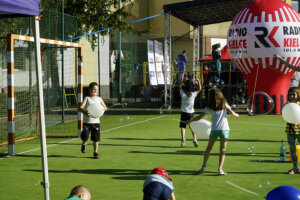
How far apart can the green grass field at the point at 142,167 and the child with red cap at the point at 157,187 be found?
1.62 meters

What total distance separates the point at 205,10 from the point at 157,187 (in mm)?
20427

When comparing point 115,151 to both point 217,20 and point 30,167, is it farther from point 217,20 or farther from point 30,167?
point 217,20

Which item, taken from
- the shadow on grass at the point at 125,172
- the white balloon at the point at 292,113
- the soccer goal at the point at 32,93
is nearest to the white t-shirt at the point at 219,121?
the shadow on grass at the point at 125,172

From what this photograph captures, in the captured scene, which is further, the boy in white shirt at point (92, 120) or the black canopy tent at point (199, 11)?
the black canopy tent at point (199, 11)

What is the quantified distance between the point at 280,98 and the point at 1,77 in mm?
12500

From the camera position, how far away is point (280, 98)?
21109mm

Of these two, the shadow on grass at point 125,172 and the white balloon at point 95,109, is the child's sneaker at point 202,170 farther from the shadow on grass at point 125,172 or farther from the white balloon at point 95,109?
the white balloon at point 95,109

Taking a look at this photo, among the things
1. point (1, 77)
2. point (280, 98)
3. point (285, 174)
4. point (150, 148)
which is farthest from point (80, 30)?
point (285, 174)

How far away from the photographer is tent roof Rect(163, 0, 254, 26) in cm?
2283

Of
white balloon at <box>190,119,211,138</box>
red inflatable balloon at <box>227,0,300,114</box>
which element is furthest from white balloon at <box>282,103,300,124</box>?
red inflatable balloon at <box>227,0,300,114</box>

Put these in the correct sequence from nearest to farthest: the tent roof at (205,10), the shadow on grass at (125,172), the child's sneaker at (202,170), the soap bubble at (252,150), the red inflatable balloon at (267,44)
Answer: the shadow on grass at (125,172), the child's sneaker at (202,170), the soap bubble at (252,150), the red inflatable balloon at (267,44), the tent roof at (205,10)

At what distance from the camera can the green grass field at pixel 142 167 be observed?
7395 mm

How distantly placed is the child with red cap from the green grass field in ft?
5.33

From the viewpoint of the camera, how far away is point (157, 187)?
5297mm
